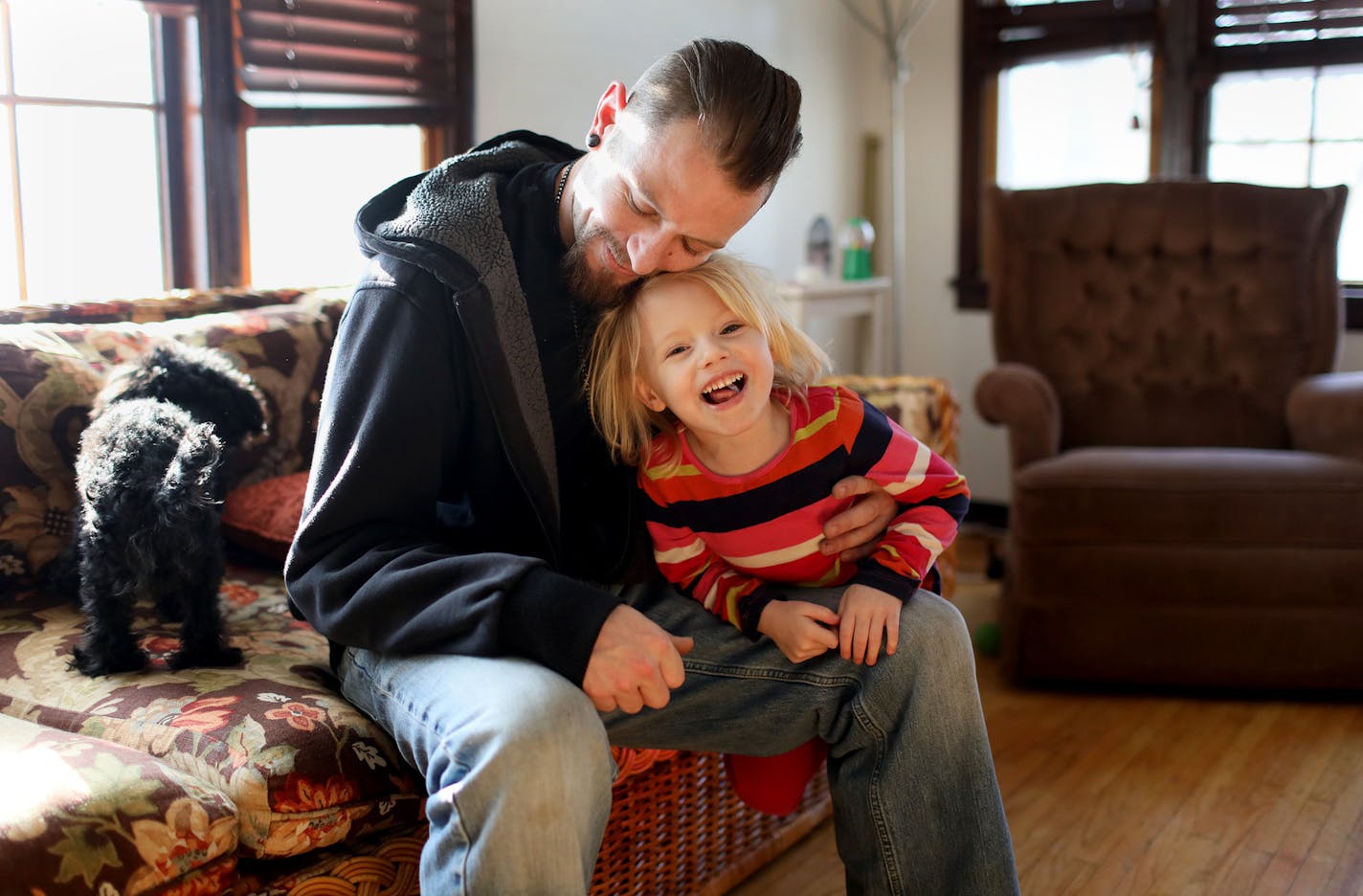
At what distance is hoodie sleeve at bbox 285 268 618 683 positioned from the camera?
1.21 m

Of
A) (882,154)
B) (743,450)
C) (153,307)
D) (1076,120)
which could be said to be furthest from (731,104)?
(882,154)

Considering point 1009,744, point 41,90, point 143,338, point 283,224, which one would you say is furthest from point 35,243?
point 1009,744

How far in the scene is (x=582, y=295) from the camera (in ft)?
4.86

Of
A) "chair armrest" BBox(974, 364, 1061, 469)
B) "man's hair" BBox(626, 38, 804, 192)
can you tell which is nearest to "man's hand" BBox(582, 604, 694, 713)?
"man's hair" BBox(626, 38, 804, 192)

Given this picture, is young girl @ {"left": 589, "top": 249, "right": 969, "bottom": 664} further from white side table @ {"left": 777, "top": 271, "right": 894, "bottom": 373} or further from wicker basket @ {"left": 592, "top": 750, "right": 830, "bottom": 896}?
white side table @ {"left": 777, "top": 271, "right": 894, "bottom": 373}

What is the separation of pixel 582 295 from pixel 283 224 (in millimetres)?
1447

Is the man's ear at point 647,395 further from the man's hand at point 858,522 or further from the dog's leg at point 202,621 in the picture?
the dog's leg at point 202,621

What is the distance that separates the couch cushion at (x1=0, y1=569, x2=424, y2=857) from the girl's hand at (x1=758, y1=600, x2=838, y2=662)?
0.42m

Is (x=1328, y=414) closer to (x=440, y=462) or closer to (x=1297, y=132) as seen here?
(x=1297, y=132)

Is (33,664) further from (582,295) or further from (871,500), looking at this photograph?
(871,500)

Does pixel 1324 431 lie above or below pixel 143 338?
below

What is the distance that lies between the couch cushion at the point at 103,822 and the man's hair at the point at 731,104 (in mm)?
809

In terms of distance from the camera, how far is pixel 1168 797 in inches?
82.8

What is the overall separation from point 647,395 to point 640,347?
6 cm
